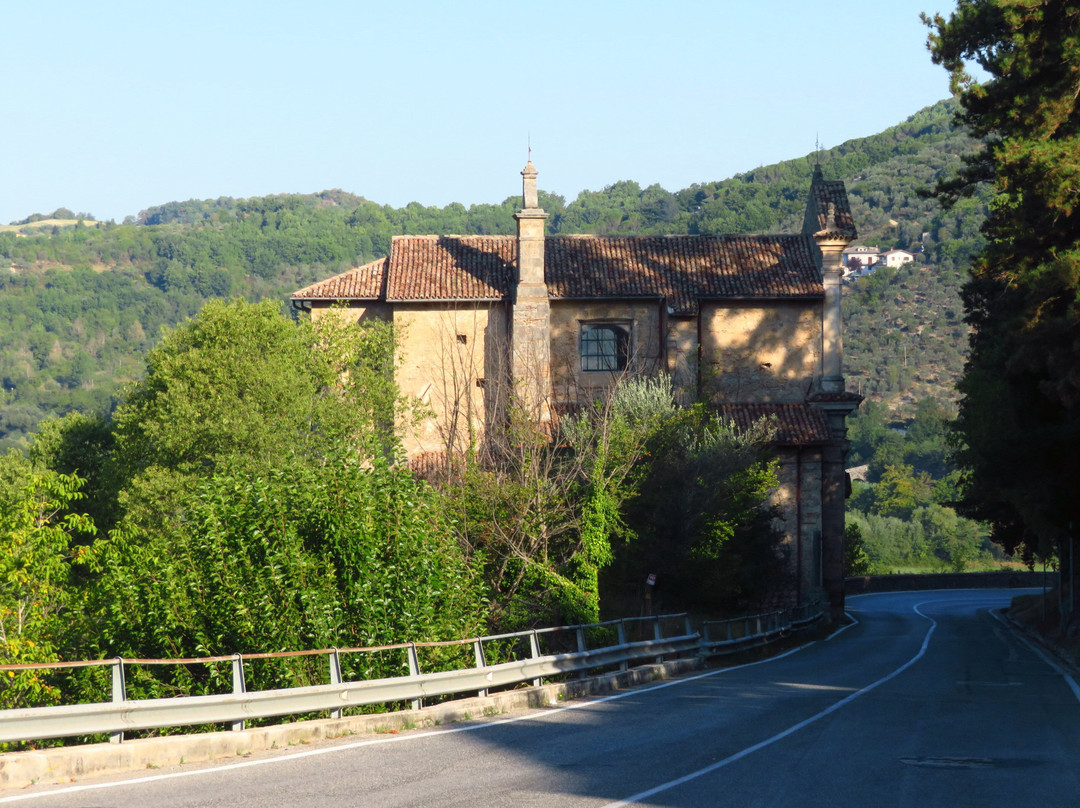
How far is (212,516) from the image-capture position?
18.7 m

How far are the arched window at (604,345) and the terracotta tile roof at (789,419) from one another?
405cm

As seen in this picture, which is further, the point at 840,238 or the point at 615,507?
the point at 840,238

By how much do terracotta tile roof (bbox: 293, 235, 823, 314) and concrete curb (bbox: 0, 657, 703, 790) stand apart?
26454 millimetres

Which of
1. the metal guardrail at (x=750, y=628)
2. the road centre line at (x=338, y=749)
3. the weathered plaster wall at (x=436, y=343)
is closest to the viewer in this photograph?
the road centre line at (x=338, y=749)

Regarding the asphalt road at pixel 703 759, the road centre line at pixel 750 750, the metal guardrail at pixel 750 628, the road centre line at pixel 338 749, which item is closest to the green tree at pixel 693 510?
the metal guardrail at pixel 750 628

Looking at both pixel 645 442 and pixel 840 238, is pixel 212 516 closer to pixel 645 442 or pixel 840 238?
pixel 645 442

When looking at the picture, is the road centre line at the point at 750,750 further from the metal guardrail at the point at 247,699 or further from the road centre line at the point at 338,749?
the metal guardrail at the point at 247,699

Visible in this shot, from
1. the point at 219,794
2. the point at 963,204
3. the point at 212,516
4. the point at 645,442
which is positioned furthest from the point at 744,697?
the point at 963,204

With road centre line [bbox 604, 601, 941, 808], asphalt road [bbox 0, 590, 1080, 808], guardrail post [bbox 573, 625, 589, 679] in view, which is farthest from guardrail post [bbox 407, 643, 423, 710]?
guardrail post [bbox 573, 625, 589, 679]

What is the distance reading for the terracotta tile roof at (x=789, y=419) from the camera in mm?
42156

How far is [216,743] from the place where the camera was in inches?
474

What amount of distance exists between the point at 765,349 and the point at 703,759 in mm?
33595

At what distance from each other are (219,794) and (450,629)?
1043 centimetres

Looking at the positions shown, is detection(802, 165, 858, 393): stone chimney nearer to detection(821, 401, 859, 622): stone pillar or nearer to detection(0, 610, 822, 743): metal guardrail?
detection(821, 401, 859, 622): stone pillar
